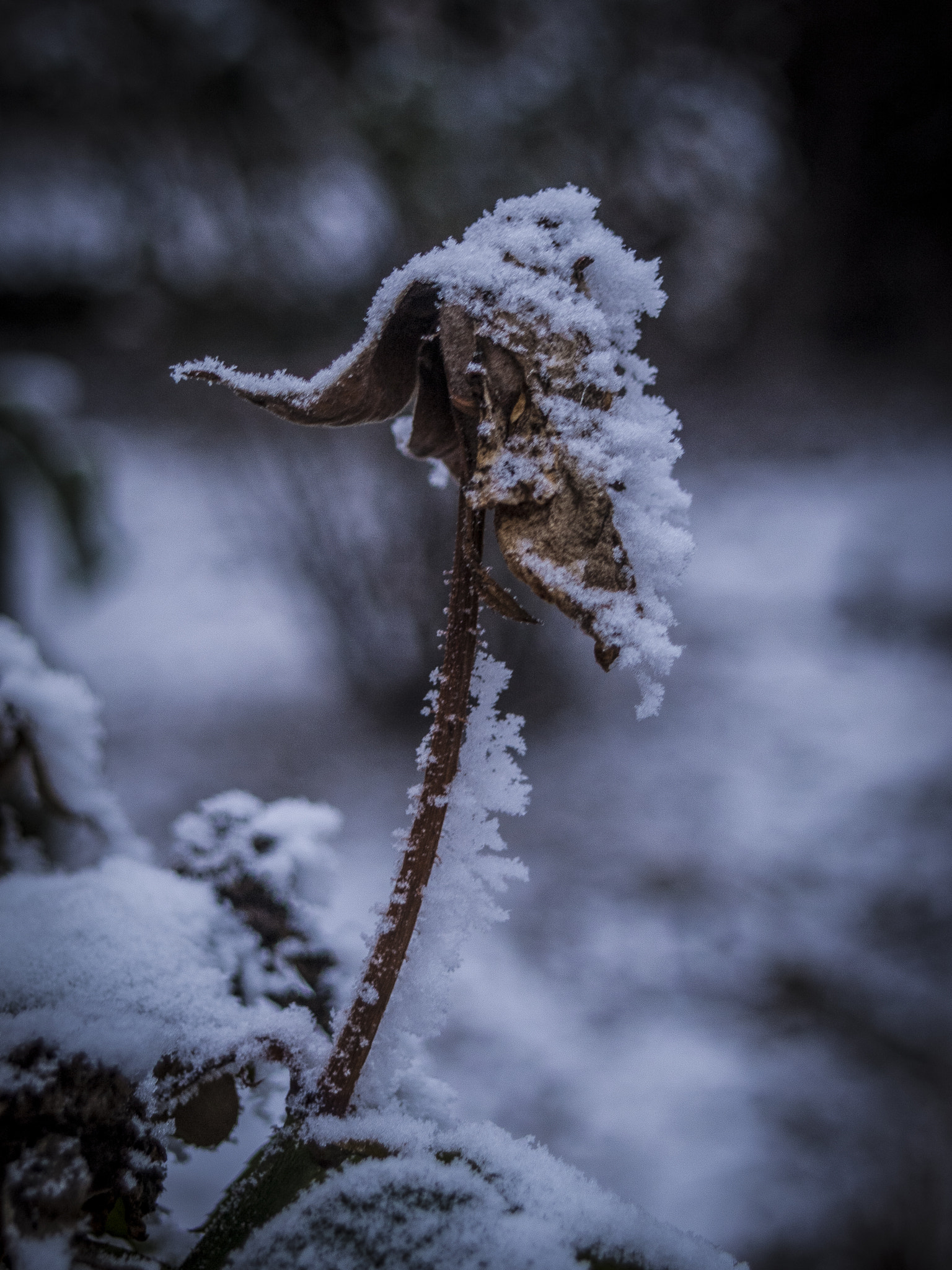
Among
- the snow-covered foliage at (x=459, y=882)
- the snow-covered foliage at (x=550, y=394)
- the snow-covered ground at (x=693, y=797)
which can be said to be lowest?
the snow-covered foliage at (x=459, y=882)

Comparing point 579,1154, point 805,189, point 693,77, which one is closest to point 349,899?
point 579,1154

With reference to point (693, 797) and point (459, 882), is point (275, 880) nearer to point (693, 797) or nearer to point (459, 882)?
point (459, 882)

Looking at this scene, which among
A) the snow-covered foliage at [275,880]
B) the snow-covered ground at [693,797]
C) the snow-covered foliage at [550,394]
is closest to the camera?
the snow-covered foliage at [550,394]

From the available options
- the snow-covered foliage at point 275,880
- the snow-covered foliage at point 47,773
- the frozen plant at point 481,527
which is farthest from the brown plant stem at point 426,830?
the snow-covered foliage at point 47,773

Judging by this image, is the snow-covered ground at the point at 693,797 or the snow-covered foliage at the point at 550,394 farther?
the snow-covered ground at the point at 693,797

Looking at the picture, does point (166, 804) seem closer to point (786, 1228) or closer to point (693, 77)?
point (786, 1228)

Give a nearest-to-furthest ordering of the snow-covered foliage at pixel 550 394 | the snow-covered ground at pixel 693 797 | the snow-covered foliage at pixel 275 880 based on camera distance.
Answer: the snow-covered foliage at pixel 550 394 < the snow-covered foliage at pixel 275 880 < the snow-covered ground at pixel 693 797

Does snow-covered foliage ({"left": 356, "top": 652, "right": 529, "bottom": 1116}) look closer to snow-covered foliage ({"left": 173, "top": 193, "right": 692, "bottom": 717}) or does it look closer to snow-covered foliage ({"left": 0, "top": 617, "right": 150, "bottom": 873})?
snow-covered foliage ({"left": 173, "top": 193, "right": 692, "bottom": 717})

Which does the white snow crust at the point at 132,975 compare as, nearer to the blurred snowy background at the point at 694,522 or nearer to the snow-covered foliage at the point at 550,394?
the snow-covered foliage at the point at 550,394
